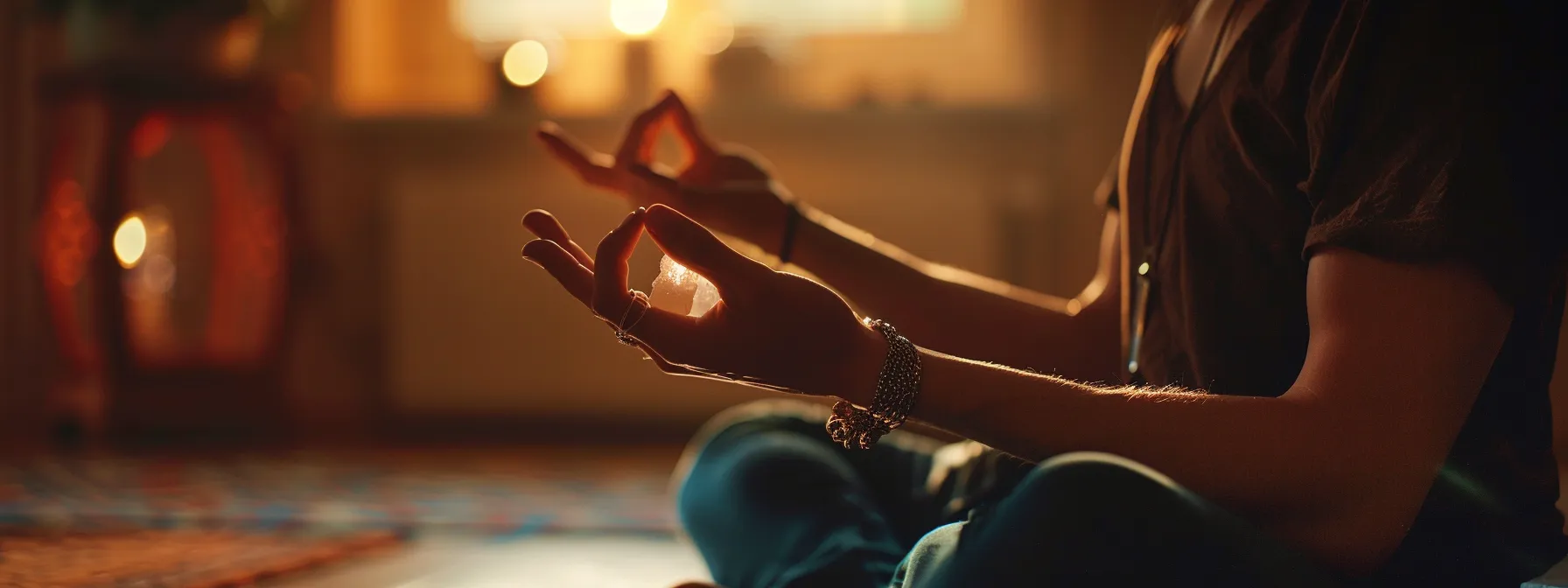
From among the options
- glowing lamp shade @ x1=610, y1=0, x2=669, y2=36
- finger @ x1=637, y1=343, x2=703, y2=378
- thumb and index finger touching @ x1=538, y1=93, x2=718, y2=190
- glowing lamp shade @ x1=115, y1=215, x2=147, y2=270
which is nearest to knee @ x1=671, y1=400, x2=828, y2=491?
thumb and index finger touching @ x1=538, y1=93, x2=718, y2=190

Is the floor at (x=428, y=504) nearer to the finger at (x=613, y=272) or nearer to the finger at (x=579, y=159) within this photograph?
the finger at (x=579, y=159)

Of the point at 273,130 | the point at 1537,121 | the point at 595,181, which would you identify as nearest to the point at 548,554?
the point at 595,181

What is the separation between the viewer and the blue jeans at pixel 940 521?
0.44 metres

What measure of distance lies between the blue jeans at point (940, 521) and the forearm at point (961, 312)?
9 cm

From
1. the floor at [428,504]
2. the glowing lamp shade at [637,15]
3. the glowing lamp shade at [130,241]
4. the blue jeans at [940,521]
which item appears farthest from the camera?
the glowing lamp shade at [637,15]

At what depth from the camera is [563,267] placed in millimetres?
510

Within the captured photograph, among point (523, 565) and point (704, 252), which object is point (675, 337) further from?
point (523, 565)

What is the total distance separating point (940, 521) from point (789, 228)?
0.24 metres

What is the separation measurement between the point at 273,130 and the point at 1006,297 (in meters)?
2.00

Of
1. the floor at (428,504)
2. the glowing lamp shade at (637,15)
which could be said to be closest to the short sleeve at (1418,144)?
the floor at (428,504)

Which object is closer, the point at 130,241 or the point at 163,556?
the point at 163,556

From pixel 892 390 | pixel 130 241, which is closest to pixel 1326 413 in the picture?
pixel 892 390

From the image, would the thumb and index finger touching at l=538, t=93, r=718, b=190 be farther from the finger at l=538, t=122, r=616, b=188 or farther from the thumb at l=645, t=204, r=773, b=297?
the thumb at l=645, t=204, r=773, b=297

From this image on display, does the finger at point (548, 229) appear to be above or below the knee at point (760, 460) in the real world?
above
